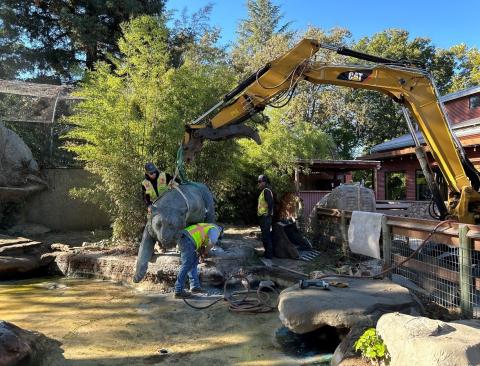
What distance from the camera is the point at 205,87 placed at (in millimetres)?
9234

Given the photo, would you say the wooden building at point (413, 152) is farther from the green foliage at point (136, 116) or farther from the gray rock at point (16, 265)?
the gray rock at point (16, 265)

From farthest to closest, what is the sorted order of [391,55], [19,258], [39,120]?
[391,55]
[39,120]
[19,258]

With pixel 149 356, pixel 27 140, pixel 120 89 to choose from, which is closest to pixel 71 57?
pixel 27 140

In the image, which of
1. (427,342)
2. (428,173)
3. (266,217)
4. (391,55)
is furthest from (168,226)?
(391,55)

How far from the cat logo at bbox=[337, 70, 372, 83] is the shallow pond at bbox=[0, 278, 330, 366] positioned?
3.75m

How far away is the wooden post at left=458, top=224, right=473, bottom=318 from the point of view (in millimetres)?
4535

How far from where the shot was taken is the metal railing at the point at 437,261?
179 inches

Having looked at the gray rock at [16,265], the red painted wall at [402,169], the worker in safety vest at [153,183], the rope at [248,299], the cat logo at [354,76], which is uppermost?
the cat logo at [354,76]

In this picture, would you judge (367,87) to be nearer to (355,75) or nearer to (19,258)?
(355,75)

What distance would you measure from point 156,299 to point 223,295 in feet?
3.12

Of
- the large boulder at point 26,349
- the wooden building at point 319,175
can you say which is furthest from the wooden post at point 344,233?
the large boulder at point 26,349

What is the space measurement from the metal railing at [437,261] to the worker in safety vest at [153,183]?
127 inches

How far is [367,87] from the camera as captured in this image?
6996 mm

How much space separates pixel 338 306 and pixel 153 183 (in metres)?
3.63
